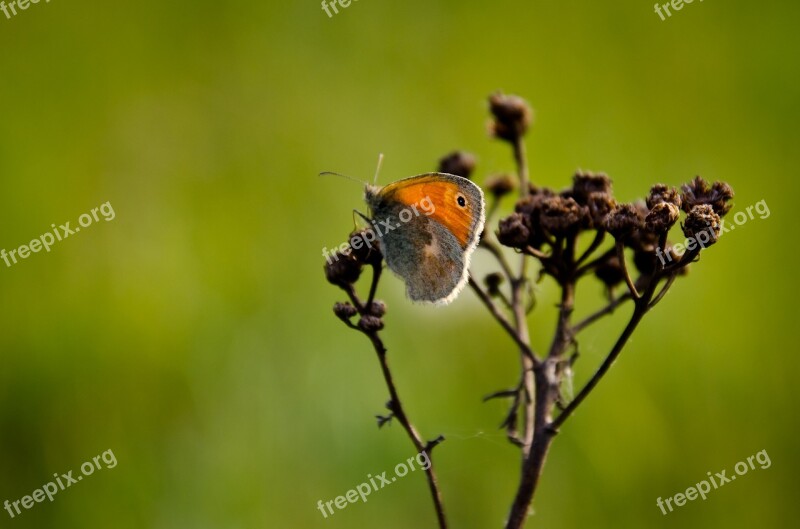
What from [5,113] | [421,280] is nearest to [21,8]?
[5,113]

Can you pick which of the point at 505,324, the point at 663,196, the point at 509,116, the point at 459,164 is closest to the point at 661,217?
the point at 663,196

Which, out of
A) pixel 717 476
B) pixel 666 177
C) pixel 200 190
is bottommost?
pixel 717 476

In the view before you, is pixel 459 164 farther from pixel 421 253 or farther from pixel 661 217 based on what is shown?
pixel 661 217

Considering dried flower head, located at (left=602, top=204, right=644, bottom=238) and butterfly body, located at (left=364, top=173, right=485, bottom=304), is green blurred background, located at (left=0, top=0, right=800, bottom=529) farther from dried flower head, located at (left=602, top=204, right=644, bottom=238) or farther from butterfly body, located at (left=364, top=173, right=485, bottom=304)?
dried flower head, located at (left=602, top=204, right=644, bottom=238)

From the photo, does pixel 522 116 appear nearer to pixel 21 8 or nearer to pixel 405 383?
pixel 405 383

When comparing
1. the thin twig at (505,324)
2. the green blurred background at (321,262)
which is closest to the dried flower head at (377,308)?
the thin twig at (505,324)

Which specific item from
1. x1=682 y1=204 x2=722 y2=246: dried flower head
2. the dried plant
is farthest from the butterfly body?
x1=682 y1=204 x2=722 y2=246: dried flower head
